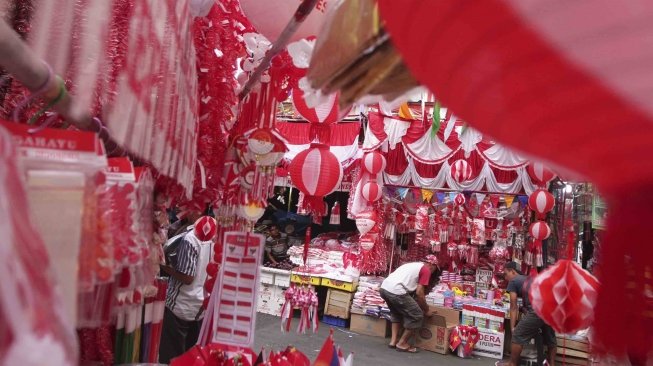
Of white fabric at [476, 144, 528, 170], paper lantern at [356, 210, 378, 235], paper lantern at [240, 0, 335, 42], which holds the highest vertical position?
white fabric at [476, 144, 528, 170]

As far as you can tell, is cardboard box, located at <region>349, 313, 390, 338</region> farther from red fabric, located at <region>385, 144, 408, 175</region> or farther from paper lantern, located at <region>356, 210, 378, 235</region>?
red fabric, located at <region>385, 144, 408, 175</region>

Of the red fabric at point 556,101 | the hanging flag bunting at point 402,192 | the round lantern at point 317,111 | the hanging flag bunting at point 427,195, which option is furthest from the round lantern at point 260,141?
the hanging flag bunting at point 427,195

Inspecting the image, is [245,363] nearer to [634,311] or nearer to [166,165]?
[166,165]

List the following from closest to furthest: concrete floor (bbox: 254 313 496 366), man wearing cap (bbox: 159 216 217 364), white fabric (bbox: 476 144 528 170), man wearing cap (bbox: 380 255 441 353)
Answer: man wearing cap (bbox: 159 216 217 364)
concrete floor (bbox: 254 313 496 366)
man wearing cap (bbox: 380 255 441 353)
white fabric (bbox: 476 144 528 170)

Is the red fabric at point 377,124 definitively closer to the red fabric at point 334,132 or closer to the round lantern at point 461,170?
the red fabric at point 334,132

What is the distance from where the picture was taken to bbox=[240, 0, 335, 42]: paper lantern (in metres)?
1.68

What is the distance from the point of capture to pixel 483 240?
8.10 meters

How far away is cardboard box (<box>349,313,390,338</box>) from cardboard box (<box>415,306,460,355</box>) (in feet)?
1.65

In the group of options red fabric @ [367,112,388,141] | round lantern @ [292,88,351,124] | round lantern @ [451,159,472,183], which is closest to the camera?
round lantern @ [292,88,351,124]

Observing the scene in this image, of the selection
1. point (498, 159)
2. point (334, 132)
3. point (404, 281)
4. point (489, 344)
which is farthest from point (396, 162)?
point (489, 344)

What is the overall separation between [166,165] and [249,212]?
1.04m

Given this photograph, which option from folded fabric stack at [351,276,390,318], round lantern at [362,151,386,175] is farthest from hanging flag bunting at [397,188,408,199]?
folded fabric stack at [351,276,390,318]

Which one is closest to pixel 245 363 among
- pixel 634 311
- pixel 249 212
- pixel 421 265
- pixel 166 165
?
pixel 249 212

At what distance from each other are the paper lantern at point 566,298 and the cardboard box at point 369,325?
4586 millimetres
